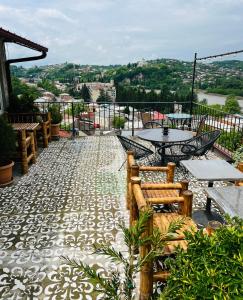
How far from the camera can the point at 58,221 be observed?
3283 mm

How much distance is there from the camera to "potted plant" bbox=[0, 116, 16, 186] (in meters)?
4.17

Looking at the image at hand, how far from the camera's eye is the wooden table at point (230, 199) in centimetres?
205

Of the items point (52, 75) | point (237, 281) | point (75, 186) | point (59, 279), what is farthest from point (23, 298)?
point (52, 75)

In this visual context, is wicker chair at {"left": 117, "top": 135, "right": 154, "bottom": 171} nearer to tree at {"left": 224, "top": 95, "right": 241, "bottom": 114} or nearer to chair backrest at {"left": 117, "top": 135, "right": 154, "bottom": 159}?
chair backrest at {"left": 117, "top": 135, "right": 154, "bottom": 159}

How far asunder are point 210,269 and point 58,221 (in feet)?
8.24

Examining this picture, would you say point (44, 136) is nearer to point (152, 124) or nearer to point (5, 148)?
point (5, 148)

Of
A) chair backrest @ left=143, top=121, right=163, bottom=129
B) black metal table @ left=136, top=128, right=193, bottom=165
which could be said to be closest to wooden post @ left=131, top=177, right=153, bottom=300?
black metal table @ left=136, top=128, right=193, bottom=165

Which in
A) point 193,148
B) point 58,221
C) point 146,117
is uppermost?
point 146,117

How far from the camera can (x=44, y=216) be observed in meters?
3.40

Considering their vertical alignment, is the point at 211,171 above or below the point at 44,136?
above

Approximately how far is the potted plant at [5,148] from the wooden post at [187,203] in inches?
121

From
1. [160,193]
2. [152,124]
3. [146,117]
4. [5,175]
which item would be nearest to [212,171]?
[160,193]

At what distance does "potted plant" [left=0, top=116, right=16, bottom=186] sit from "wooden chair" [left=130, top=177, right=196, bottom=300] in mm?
2586

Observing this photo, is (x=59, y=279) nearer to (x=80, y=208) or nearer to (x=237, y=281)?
(x=80, y=208)
